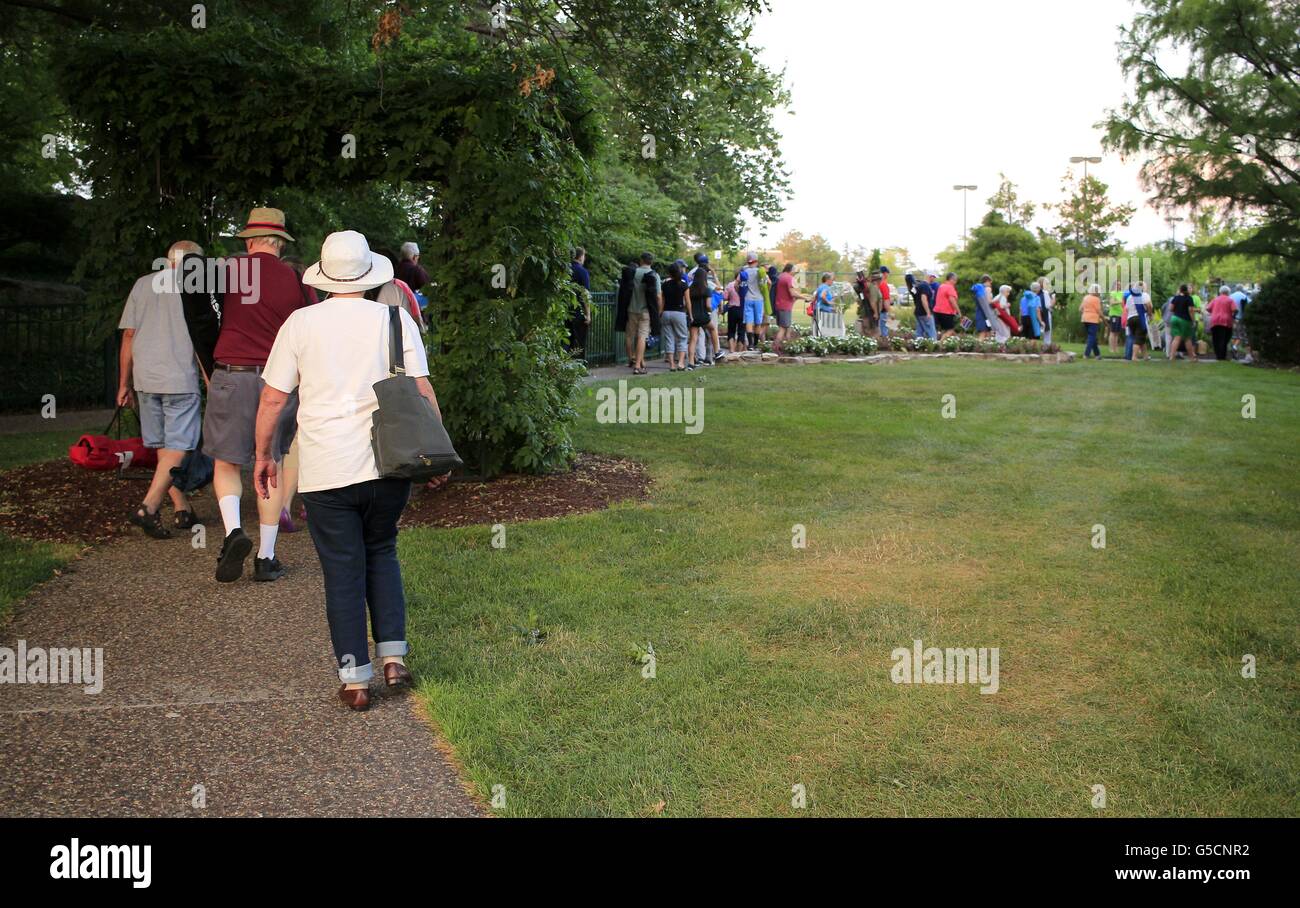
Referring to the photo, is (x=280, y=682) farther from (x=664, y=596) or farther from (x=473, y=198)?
(x=473, y=198)

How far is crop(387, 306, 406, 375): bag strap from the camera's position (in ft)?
17.5

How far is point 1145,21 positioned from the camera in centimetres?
2631

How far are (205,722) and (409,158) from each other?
5.73 m

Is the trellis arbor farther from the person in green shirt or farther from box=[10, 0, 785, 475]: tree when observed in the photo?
the person in green shirt

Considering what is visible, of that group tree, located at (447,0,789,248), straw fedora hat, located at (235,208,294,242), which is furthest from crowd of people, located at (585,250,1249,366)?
straw fedora hat, located at (235,208,294,242)

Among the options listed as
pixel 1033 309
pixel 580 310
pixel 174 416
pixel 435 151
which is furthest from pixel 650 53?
pixel 1033 309

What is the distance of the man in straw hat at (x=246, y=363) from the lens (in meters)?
7.38

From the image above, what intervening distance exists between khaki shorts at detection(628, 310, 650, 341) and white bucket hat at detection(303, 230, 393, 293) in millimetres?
14931

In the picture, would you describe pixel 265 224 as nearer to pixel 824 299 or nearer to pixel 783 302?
pixel 783 302

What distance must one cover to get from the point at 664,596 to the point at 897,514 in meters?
2.97

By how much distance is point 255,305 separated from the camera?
24.3ft

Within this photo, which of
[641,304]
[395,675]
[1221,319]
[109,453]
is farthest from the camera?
[1221,319]
